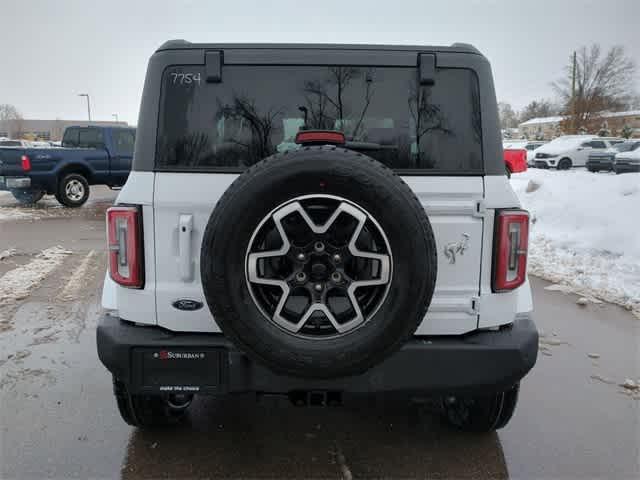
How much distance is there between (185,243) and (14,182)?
12022 millimetres

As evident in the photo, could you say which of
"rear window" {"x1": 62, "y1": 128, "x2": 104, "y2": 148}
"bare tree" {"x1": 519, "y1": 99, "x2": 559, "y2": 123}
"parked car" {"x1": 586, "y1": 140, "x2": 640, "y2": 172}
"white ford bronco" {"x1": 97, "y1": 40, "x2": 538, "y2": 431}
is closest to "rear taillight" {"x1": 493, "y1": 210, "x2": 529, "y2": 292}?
"white ford bronco" {"x1": 97, "y1": 40, "x2": 538, "y2": 431}

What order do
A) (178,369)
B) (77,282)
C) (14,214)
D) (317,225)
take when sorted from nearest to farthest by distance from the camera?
(317,225)
(178,369)
(77,282)
(14,214)

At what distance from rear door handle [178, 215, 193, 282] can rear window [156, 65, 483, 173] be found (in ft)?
0.95

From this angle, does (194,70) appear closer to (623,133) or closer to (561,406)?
(561,406)

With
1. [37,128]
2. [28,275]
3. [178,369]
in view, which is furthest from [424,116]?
[37,128]

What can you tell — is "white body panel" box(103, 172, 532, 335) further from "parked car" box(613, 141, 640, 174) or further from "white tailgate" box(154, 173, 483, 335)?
"parked car" box(613, 141, 640, 174)

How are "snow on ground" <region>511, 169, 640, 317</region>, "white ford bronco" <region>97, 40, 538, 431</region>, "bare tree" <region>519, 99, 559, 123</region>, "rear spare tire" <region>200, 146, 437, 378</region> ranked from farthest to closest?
1. "bare tree" <region>519, 99, 559, 123</region>
2. "snow on ground" <region>511, 169, 640, 317</region>
3. "white ford bronco" <region>97, 40, 538, 431</region>
4. "rear spare tire" <region>200, 146, 437, 378</region>

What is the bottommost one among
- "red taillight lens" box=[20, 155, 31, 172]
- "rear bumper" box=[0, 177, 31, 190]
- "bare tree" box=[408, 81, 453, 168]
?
"rear bumper" box=[0, 177, 31, 190]

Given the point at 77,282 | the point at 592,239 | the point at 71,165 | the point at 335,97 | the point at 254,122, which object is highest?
the point at 335,97

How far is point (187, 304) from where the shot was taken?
2.45 metres

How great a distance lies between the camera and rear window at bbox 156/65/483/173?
2.48 metres

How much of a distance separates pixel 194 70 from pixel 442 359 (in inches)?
72.3

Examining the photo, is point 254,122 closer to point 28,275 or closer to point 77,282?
point 77,282

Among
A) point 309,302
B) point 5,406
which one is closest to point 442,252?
point 309,302
